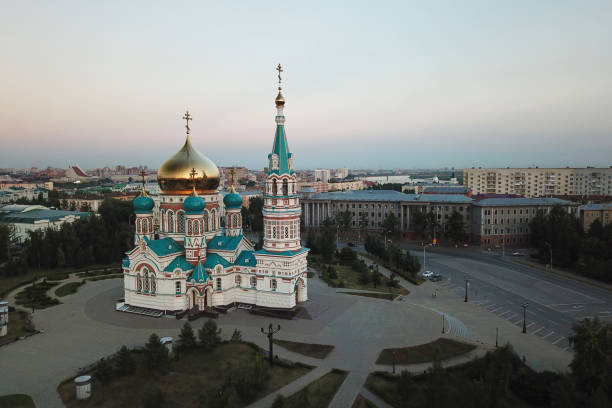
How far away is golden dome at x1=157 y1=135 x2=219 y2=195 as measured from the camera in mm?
37438

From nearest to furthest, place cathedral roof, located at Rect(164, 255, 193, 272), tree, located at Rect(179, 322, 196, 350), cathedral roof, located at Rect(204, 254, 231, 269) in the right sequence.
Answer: tree, located at Rect(179, 322, 196, 350) → cathedral roof, located at Rect(164, 255, 193, 272) → cathedral roof, located at Rect(204, 254, 231, 269)

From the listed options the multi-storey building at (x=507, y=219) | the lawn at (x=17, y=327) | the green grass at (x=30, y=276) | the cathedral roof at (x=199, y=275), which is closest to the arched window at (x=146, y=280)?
the cathedral roof at (x=199, y=275)

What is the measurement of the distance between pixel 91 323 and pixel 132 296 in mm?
3769

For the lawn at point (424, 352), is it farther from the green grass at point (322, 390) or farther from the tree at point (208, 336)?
the tree at point (208, 336)

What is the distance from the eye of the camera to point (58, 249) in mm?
49031

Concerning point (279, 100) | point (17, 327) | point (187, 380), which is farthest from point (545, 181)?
point (17, 327)

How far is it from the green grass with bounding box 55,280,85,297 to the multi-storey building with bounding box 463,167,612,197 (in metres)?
105

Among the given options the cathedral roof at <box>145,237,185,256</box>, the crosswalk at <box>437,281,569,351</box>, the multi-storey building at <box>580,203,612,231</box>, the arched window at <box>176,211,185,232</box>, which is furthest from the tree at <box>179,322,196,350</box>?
the multi-storey building at <box>580,203,612,231</box>

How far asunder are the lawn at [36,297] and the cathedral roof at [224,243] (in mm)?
14237

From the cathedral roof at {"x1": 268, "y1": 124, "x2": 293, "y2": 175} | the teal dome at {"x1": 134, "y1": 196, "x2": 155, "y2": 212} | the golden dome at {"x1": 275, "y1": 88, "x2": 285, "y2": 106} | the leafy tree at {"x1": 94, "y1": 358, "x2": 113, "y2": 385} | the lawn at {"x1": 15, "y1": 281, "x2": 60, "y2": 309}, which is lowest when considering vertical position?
the lawn at {"x1": 15, "y1": 281, "x2": 60, "y2": 309}

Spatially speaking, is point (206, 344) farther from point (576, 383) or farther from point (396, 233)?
point (396, 233)

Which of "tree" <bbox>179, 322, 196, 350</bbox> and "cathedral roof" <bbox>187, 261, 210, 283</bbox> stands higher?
"cathedral roof" <bbox>187, 261, 210, 283</bbox>

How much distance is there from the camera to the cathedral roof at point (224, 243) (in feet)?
118

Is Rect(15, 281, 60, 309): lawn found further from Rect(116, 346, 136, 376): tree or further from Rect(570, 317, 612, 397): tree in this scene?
Rect(570, 317, 612, 397): tree
